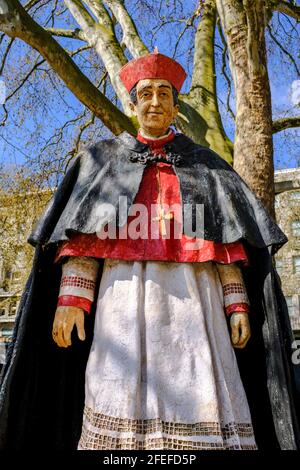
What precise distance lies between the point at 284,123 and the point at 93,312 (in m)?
5.00

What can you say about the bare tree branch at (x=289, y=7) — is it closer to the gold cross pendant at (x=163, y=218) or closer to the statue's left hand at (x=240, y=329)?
the gold cross pendant at (x=163, y=218)

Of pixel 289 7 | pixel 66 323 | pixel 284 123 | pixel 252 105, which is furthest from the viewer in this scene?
pixel 289 7

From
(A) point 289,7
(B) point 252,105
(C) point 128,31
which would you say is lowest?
(B) point 252,105

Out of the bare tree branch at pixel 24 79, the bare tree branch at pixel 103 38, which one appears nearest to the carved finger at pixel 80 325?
the bare tree branch at pixel 103 38

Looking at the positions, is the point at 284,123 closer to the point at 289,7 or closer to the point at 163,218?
the point at 289,7

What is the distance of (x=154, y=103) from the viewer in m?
3.12

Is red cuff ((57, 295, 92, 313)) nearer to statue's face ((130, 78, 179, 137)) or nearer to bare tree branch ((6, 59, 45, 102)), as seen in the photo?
statue's face ((130, 78, 179, 137))

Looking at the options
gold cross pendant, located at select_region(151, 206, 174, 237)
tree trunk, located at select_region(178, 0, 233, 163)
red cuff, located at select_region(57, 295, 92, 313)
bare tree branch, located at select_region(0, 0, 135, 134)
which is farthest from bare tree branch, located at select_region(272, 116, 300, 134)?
red cuff, located at select_region(57, 295, 92, 313)

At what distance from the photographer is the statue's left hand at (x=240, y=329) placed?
2863 millimetres

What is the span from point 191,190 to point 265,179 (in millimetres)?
2280

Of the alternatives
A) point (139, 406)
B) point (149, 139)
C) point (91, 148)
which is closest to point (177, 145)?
point (149, 139)

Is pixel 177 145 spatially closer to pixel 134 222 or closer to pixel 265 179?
pixel 134 222

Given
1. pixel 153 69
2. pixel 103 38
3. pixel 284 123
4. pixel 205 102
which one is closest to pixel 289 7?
pixel 284 123
